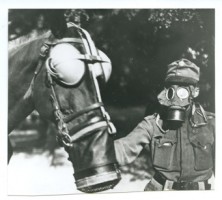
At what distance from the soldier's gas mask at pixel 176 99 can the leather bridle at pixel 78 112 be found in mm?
283

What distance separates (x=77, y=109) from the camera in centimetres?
195

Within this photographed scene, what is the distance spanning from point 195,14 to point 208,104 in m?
0.44

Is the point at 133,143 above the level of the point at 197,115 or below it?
below

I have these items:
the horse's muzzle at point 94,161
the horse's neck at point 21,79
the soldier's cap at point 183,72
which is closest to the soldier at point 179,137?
the soldier's cap at point 183,72

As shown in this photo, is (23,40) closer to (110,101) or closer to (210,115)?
(110,101)

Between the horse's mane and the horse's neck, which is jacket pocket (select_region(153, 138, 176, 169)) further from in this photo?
the horse's mane

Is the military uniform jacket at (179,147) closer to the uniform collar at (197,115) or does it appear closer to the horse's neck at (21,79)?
the uniform collar at (197,115)

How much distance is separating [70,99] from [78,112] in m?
0.07

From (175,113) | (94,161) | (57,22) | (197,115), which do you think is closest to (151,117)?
(175,113)

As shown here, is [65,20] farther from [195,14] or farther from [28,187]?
[28,187]

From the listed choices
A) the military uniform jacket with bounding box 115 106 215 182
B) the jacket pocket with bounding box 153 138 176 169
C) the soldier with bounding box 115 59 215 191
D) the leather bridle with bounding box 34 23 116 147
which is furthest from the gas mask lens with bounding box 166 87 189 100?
the leather bridle with bounding box 34 23 116 147

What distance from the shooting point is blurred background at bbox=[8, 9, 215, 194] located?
199 cm

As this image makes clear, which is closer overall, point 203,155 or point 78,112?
point 78,112
